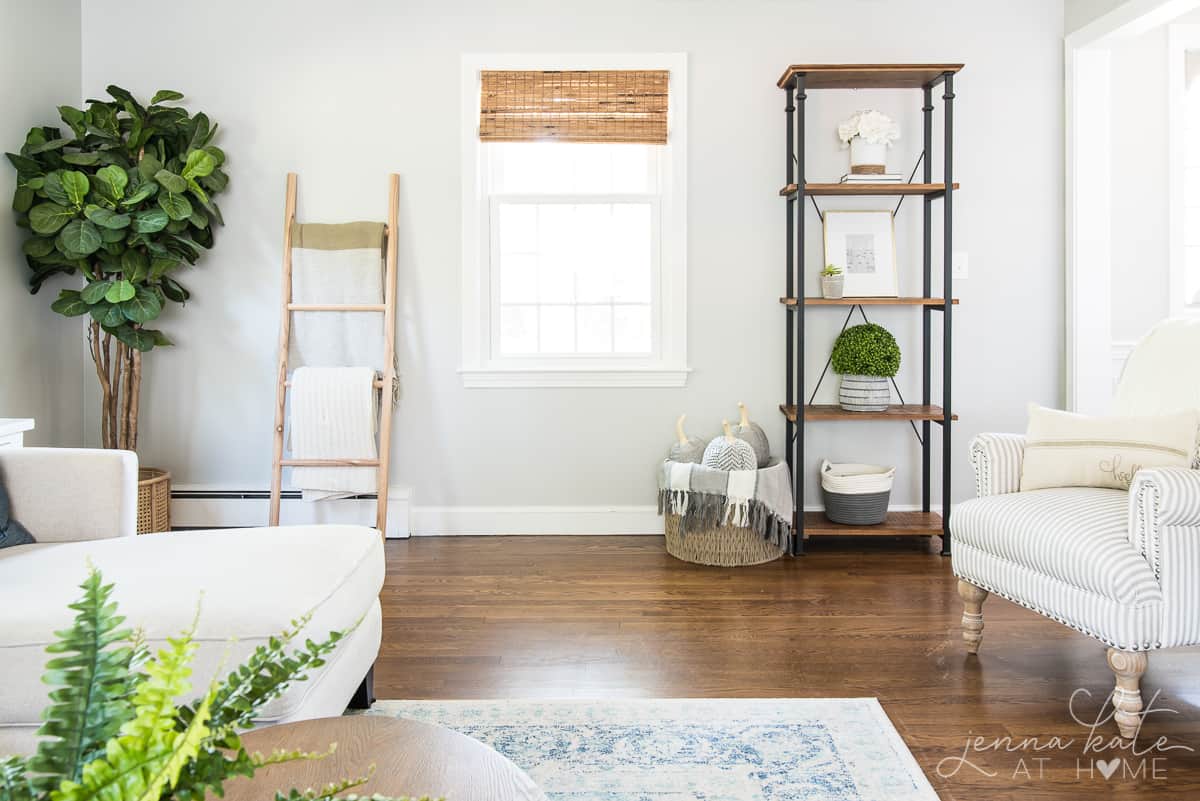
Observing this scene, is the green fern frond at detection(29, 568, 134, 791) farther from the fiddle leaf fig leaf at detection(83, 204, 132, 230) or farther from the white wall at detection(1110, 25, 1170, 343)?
the white wall at detection(1110, 25, 1170, 343)

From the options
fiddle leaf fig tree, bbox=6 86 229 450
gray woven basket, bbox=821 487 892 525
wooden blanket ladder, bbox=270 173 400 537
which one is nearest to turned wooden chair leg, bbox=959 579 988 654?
gray woven basket, bbox=821 487 892 525

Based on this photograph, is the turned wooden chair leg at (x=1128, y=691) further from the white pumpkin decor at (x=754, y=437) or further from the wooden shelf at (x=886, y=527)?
the white pumpkin decor at (x=754, y=437)

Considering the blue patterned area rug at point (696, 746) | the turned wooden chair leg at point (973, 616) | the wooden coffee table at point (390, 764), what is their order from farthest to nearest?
the turned wooden chair leg at point (973, 616) < the blue patterned area rug at point (696, 746) < the wooden coffee table at point (390, 764)

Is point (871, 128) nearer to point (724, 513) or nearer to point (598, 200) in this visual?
point (598, 200)

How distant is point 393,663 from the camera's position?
2699mm

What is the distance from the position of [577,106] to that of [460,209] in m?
0.67

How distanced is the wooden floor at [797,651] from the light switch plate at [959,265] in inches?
49.3

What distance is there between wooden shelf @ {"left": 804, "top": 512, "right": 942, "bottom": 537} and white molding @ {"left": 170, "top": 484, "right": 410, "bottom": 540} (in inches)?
69.1

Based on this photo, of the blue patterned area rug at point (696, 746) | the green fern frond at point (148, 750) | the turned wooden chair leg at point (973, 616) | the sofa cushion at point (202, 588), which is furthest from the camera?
the turned wooden chair leg at point (973, 616)

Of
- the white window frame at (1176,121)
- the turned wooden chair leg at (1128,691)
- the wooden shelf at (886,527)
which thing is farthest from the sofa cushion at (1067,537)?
the white window frame at (1176,121)

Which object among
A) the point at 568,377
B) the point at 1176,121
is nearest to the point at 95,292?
the point at 568,377

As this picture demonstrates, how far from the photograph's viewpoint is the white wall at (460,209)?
4156 millimetres

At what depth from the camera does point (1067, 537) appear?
2.32 metres

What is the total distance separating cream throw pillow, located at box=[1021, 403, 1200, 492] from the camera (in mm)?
2537
